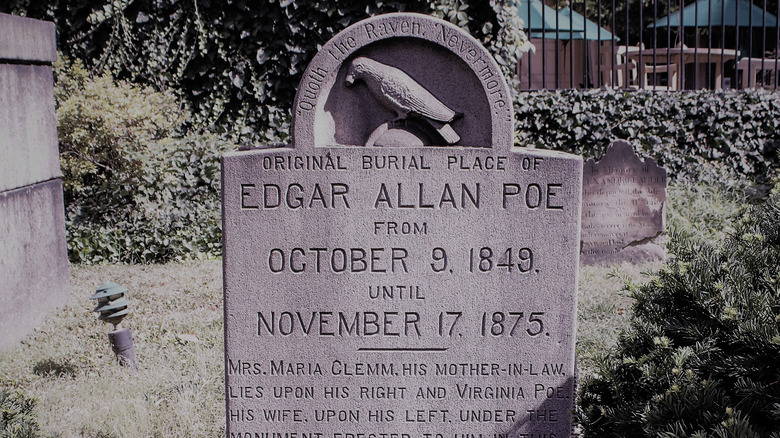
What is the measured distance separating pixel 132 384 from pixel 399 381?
194cm

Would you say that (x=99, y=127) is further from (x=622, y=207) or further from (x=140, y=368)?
(x=622, y=207)

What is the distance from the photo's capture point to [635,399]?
7.84 ft

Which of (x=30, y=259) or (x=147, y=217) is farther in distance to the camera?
(x=147, y=217)

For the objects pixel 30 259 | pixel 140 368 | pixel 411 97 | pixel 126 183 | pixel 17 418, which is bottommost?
pixel 140 368

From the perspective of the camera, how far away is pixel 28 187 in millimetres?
5176

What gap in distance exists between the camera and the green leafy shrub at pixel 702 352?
6.88 feet

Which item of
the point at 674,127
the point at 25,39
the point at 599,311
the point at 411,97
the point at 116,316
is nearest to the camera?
the point at 411,97

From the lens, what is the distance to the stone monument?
4816 millimetres

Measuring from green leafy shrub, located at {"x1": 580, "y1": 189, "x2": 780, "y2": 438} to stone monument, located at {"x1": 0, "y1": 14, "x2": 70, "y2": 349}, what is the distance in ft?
12.9

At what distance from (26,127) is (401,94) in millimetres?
3497

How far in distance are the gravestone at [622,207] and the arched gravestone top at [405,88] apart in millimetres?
4405

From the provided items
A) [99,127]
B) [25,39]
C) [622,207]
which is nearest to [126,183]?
[99,127]

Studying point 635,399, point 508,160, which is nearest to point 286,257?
point 508,160

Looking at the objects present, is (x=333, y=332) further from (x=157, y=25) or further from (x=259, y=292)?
(x=157, y=25)
